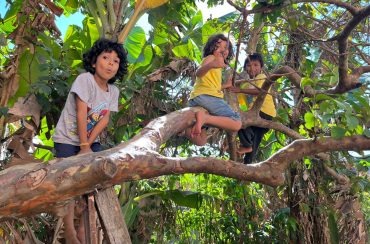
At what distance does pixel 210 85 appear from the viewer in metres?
3.53

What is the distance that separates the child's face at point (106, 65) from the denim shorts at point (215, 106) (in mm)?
810

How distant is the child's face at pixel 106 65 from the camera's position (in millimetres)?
2861

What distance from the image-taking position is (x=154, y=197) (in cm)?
445

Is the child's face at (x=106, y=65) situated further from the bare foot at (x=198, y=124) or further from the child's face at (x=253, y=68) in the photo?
the child's face at (x=253, y=68)

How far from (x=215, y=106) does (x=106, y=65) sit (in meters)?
0.94

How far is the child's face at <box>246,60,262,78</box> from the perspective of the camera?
403cm

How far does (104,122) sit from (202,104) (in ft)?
3.04

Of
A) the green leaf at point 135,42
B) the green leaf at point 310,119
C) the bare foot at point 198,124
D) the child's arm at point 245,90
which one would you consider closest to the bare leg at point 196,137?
the bare foot at point 198,124

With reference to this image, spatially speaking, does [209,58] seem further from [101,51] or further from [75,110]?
[75,110]

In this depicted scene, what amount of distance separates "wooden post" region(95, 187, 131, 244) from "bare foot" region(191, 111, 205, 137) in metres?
1.18

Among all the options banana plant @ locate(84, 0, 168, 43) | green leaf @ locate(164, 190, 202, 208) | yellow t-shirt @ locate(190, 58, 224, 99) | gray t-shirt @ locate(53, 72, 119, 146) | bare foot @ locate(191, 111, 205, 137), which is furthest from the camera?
green leaf @ locate(164, 190, 202, 208)

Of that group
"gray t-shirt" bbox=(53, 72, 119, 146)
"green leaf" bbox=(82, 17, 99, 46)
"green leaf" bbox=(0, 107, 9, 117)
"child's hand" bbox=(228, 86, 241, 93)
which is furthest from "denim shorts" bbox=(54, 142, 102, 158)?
"green leaf" bbox=(82, 17, 99, 46)

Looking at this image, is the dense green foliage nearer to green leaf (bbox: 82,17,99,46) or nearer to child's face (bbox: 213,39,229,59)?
green leaf (bbox: 82,17,99,46)

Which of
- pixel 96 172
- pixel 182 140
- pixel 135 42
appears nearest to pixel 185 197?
pixel 182 140
